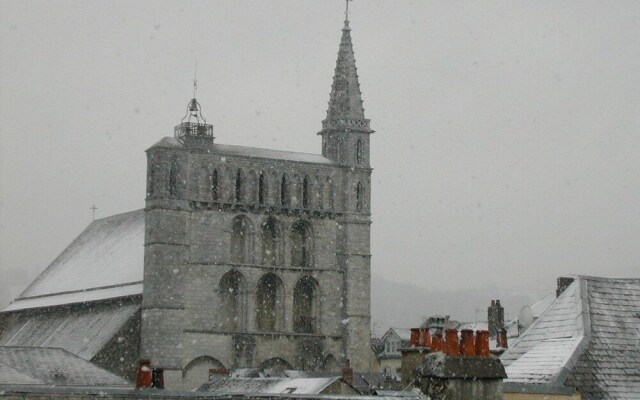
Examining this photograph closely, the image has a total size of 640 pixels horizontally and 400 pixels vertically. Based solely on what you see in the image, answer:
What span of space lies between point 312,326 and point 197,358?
25.6 feet

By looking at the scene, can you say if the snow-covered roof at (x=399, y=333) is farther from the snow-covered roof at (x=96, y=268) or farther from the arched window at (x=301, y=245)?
the arched window at (x=301, y=245)

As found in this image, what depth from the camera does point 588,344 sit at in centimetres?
2914

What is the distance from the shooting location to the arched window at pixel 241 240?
244 feet

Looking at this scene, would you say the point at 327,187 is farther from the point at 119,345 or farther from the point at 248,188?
the point at 119,345

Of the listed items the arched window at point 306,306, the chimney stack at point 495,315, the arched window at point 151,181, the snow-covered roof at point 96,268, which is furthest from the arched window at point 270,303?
the chimney stack at point 495,315

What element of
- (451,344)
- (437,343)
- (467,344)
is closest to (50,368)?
(437,343)

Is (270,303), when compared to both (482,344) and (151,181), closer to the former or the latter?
(151,181)

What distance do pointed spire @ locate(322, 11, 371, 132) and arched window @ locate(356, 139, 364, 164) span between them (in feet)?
2.71

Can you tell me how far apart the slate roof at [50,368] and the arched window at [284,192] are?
18960mm

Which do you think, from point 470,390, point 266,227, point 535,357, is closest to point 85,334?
point 266,227

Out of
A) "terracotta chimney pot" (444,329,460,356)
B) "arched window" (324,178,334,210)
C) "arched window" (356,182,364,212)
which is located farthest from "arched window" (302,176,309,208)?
"terracotta chimney pot" (444,329,460,356)

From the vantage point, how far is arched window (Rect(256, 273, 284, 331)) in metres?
75.1

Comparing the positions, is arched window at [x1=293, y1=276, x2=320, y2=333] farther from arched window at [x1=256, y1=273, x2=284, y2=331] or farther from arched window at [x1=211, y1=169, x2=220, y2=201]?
arched window at [x1=211, y1=169, x2=220, y2=201]

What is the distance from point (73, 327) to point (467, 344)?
211ft
